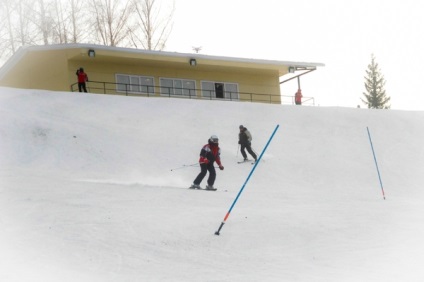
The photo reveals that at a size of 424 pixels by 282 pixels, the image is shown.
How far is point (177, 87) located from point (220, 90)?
291 centimetres

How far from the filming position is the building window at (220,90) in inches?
1464

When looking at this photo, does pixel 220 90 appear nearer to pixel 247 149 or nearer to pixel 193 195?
pixel 247 149

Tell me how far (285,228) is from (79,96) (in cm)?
1740

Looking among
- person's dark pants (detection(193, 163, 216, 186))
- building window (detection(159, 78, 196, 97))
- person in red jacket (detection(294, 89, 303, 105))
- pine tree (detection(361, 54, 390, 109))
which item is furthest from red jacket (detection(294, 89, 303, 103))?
pine tree (detection(361, 54, 390, 109))

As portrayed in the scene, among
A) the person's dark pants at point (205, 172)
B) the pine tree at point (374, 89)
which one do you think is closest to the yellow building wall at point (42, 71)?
the person's dark pants at point (205, 172)

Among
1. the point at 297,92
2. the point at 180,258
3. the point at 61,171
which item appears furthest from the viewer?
the point at 297,92

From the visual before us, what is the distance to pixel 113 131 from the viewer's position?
24750 millimetres

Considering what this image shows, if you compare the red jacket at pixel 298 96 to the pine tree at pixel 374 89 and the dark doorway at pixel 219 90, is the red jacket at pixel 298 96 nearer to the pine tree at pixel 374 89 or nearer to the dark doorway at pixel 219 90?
the dark doorway at pixel 219 90

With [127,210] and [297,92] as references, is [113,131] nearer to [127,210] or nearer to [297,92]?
[127,210]

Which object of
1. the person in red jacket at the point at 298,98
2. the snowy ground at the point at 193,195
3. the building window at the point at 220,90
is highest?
the building window at the point at 220,90

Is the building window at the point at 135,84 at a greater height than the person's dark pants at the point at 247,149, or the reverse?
the building window at the point at 135,84

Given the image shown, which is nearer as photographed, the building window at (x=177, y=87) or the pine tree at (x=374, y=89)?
the building window at (x=177, y=87)

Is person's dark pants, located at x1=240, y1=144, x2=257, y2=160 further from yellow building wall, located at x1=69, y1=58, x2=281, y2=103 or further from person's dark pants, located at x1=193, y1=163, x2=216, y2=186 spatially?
yellow building wall, located at x1=69, y1=58, x2=281, y2=103

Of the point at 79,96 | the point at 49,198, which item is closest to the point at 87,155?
the point at 79,96
